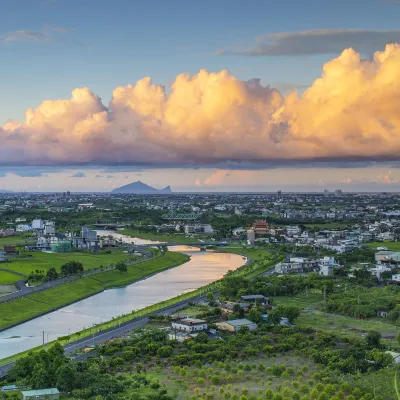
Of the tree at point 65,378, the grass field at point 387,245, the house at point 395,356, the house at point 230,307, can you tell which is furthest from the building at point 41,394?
the grass field at point 387,245

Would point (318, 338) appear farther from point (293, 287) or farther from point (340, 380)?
point (293, 287)

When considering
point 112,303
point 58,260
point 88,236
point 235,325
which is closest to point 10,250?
point 58,260

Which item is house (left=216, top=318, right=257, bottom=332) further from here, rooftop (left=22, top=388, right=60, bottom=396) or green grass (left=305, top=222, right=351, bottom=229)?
green grass (left=305, top=222, right=351, bottom=229)

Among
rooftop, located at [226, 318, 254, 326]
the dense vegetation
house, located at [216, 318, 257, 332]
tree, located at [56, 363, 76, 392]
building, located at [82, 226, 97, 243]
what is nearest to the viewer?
the dense vegetation

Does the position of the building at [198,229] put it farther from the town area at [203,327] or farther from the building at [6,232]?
the town area at [203,327]

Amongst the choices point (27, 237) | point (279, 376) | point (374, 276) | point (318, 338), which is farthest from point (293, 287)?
point (27, 237)

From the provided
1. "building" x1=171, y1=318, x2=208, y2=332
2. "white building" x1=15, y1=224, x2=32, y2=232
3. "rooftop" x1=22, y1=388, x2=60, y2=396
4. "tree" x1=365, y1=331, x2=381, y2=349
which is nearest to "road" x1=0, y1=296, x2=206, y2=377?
"building" x1=171, y1=318, x2=208, y2=332

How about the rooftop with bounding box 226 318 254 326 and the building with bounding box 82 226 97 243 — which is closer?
the rooftop with bounding box 226 318 254 326
